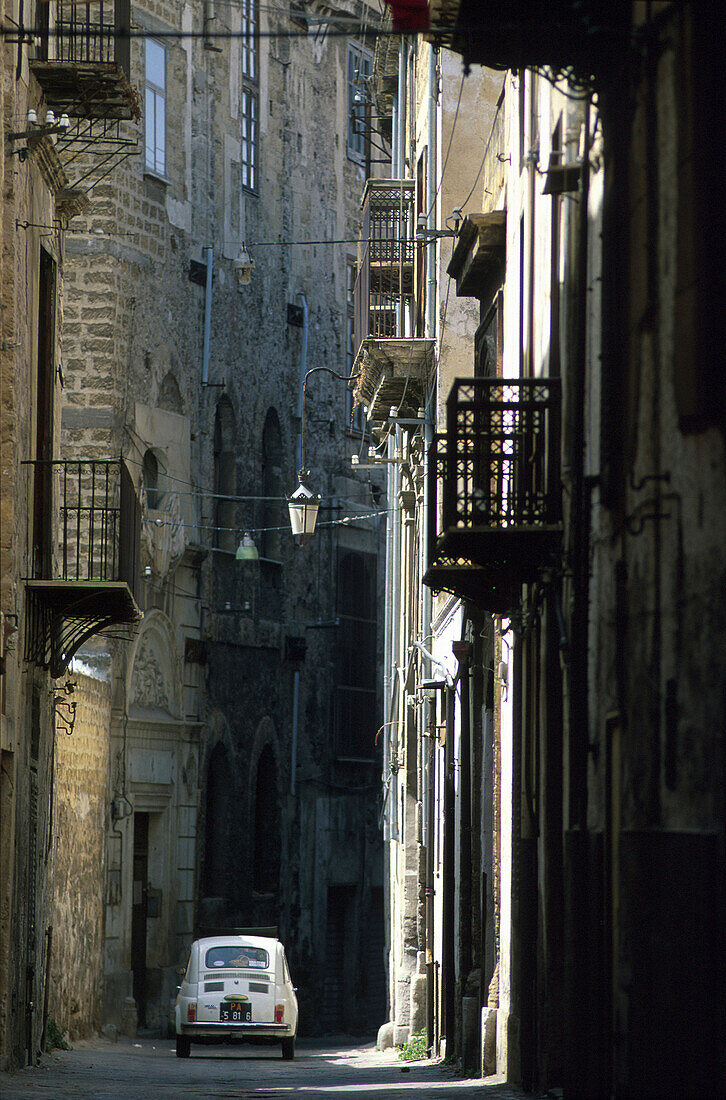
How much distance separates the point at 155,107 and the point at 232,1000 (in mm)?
14449

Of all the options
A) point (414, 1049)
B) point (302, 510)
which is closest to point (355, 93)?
point (302, 510)

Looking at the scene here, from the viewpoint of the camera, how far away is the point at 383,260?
76.6ft

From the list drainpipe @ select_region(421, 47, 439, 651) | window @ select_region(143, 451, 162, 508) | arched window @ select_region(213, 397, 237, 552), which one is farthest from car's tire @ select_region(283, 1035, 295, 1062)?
arched window @ select_region(213, 397, 237, 552)

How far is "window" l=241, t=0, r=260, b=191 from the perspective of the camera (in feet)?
104

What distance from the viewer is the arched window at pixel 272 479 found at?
31906 millimetres

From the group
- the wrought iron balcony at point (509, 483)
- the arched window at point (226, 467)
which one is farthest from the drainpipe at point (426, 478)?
the arched window at point (226, 467)

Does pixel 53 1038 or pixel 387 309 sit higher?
pixel 387 309

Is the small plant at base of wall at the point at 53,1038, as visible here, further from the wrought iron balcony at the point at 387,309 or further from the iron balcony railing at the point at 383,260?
the iron balcony railing at the point at 383,260

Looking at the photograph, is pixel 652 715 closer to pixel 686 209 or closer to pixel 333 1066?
pixel 686 209

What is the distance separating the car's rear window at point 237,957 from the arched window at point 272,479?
1091 cm

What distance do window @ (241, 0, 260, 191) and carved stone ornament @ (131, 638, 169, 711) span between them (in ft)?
30.1

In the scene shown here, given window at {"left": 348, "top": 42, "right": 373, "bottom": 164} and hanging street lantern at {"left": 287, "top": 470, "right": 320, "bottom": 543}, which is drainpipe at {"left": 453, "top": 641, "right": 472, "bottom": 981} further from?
window at {"left": 348, "top": 42, "right": 373, "bottom": 164}

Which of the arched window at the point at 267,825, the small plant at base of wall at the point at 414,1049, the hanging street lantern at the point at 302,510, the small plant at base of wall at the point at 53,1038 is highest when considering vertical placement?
the hanging street lantern at the point at 302,510

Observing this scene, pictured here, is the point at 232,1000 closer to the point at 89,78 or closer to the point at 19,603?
the point at 19,603
